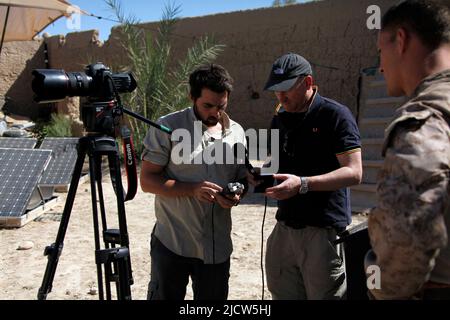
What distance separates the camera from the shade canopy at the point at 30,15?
27.2ft

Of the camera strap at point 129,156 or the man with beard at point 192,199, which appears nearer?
the camera strap at point 129,156

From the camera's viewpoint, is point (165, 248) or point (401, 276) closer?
point (401, 276)

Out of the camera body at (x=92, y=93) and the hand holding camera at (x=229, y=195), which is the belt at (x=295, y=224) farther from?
the camera body at (x=92, y=93)

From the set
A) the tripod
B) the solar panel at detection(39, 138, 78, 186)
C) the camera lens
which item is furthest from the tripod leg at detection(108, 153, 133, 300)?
the solar panel at detection(39, 138, 78, 186)

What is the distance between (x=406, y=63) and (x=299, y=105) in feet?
3.24

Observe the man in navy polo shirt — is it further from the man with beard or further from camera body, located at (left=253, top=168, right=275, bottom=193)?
the man with beard

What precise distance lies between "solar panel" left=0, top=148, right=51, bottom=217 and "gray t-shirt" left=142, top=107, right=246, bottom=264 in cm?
328

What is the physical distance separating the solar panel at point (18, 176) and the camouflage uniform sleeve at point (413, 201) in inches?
180

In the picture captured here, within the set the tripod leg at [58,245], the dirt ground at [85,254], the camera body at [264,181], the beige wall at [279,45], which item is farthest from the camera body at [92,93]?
the beige wall at [279,45]

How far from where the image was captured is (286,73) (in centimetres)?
228

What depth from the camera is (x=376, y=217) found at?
4.13 ft

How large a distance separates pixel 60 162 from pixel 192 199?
4754 millimetres

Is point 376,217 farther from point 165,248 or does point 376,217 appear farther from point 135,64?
point 135,64

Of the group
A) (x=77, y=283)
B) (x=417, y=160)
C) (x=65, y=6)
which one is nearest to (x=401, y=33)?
(x=417, y=160)
